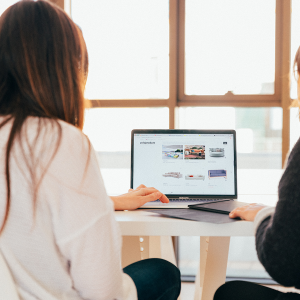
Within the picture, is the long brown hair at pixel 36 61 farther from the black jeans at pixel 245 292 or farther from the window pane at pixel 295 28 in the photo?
the window pane at pixel 295 28

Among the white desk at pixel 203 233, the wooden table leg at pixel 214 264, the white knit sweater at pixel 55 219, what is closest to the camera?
the white knit sweater at pixel 55 219

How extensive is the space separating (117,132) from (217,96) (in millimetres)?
687

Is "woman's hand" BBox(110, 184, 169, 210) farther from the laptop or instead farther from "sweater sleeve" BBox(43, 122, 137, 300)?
"sweater sleeve" BBox(43, 122, 137, 300)

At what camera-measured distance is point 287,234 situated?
650 mm

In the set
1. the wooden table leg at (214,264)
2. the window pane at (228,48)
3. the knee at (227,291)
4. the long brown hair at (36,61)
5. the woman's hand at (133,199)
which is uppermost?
the window pane at (228,48)

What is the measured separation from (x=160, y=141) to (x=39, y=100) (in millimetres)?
746

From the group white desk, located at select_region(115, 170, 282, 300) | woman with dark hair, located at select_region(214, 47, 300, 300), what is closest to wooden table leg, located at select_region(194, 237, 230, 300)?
white desk, located at select_region(115, 170, 282, 300)

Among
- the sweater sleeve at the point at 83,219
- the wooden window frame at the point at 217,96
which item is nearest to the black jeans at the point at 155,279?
the sweater sleeve at the point at 83,219

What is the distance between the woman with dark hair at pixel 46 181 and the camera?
0.57 m

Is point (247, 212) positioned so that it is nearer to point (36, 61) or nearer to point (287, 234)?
point (287, 234)

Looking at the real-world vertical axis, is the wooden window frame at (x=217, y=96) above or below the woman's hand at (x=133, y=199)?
above

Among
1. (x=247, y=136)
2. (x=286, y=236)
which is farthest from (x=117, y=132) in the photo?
(x=286, y=236)

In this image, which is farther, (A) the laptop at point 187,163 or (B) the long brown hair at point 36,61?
(A) the laptop at point 187,163

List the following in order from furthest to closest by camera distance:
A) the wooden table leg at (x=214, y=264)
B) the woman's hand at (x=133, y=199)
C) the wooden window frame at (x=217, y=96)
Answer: the wooden window frame at (x=217, y=96)
the wooden table leg at (x=214, y=264)
the woman's hand at (x=133, y=199)
